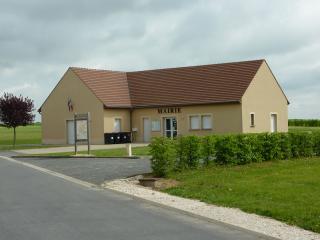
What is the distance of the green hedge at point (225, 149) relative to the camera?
18375mm

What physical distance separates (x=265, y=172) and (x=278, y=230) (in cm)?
872

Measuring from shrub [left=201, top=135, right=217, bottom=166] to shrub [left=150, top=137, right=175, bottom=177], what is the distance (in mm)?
1766

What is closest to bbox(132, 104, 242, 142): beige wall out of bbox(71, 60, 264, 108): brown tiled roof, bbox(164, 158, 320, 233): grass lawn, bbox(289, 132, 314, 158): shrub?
bbox(71, 60, 264, 108): brown tiled roof

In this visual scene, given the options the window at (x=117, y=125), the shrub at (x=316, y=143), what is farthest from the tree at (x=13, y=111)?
the shrub at (x=316, y=143)

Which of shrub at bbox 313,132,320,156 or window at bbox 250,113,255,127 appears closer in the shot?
shrub at bbox 313,132,320,156

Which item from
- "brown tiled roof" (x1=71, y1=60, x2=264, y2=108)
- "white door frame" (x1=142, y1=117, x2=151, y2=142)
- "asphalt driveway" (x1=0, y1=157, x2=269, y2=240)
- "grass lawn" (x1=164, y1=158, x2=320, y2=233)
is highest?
"brown tiled roof" (x1=71, y1=60, x2=264, y2=108)

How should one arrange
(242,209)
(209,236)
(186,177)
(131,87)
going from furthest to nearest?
(131,87), (186,177), (242,209), (209,236)

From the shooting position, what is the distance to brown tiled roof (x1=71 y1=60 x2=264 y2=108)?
45062 mm

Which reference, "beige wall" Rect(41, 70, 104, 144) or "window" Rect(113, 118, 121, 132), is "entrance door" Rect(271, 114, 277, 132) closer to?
"window" Rect(113, 118, 121, 132)

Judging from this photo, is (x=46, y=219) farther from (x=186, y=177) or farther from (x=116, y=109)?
(x=116, y=109)

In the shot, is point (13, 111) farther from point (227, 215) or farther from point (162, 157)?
point (227, 215)

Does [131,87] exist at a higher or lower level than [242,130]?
higher

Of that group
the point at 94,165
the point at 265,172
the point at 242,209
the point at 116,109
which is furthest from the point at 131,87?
the point at 242,209

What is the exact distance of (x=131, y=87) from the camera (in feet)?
170
